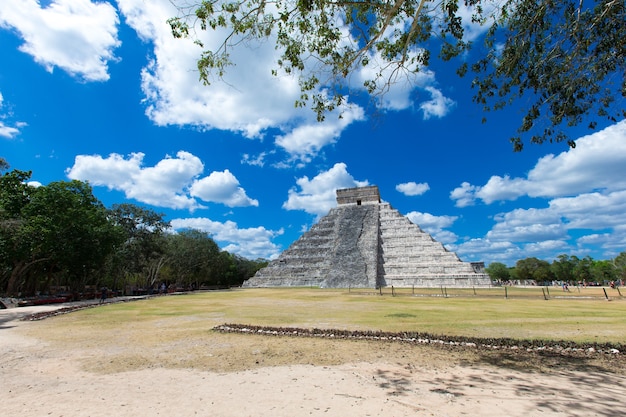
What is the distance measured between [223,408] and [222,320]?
7.69 metres

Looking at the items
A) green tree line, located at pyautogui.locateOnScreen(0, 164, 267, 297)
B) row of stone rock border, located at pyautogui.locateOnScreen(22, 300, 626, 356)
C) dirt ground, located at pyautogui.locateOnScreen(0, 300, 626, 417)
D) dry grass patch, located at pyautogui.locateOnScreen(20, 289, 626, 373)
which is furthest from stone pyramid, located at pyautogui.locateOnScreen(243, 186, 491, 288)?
dirt ground, located at pyautogui.locateOnScreen(0, 300, 626, 417)

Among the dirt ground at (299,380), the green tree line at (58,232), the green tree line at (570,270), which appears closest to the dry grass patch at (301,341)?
the dirt ground at (299,380)

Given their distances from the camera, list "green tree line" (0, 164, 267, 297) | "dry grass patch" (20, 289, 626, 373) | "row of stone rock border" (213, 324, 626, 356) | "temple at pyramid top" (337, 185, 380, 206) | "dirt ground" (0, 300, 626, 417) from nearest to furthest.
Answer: "dirt ground" (0, 300, 626, 417), "dry grass patch" (20, 289, 626, 373), "row of stone rock border" (213, 324, 626, 356), "green tree line" (0, 164, 267, 297), "temple at pyramid top" (337, 185, 380, 206)

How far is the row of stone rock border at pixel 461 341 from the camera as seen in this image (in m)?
6.37

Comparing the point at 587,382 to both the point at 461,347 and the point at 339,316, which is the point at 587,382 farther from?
the point at 339,316

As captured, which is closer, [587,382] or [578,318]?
[587,382]

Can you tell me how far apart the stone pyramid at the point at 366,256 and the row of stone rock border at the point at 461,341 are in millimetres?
24533

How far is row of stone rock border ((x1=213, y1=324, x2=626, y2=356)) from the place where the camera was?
637 cm

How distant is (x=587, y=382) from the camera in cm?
468

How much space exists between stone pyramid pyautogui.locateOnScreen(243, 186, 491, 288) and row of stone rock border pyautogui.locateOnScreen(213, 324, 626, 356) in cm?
2453

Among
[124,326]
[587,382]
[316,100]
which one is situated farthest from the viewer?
[124,326]

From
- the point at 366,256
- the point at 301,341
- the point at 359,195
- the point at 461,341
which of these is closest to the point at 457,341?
the point at 461,341

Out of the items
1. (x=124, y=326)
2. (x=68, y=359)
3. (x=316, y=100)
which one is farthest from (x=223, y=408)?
(x=124, y=326)

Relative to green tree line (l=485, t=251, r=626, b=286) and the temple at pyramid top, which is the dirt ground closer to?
the temple at pyramid top
